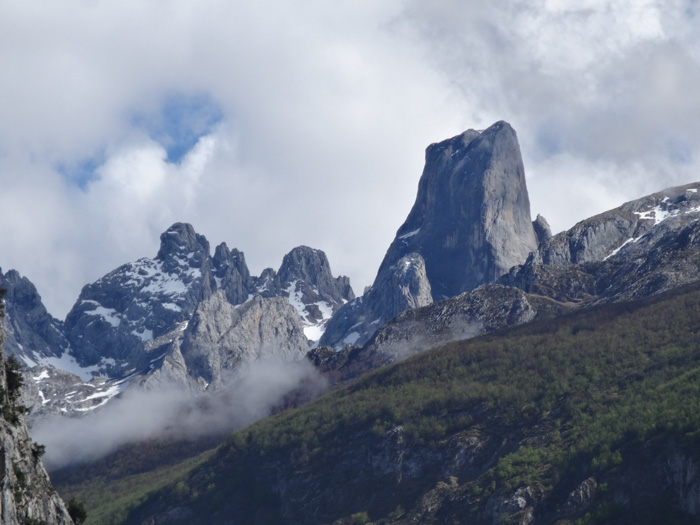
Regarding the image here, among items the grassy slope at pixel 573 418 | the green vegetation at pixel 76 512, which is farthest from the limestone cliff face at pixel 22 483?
the grassy slope at pixel 573 418

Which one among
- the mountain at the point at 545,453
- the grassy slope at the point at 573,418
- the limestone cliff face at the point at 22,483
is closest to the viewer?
the limestone cliff face at the point at 22,483

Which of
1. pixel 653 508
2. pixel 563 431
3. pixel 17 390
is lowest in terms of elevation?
pixel 653 508

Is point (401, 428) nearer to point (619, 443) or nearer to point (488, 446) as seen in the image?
point (488, 446)

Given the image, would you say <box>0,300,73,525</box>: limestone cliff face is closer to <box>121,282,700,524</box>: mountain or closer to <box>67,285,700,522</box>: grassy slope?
<box>121,282,700,524</box>: mountain

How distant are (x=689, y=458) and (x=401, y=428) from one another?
6547cm

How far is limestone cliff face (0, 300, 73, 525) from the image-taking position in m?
63.4

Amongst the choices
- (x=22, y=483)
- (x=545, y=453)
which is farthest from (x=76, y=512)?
(x=545, y=453)

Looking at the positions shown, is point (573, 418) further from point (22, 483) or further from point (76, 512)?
point (22, 483)

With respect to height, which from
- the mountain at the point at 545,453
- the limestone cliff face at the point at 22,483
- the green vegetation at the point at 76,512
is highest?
the limestone cliff face at the point at 22,483

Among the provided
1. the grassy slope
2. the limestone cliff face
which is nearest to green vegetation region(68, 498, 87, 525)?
the limestone cliff face

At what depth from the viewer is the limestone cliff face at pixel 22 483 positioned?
63.4 metres

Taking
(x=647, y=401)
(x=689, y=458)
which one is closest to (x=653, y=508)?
(x=689, y=458)

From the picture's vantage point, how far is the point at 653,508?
13750 centimetres

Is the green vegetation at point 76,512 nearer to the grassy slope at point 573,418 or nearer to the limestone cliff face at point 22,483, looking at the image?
the limestone cliff face at point 22,483
